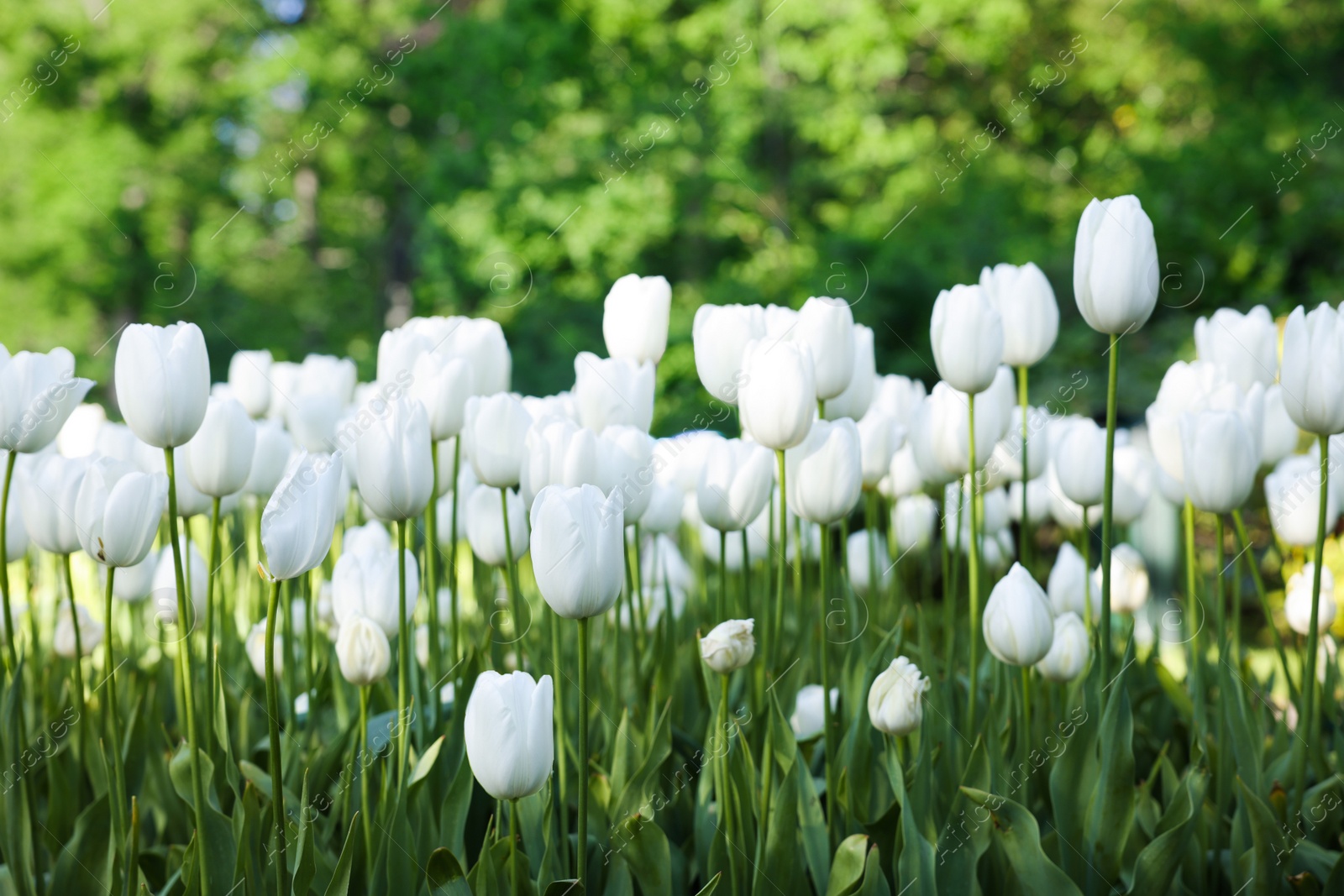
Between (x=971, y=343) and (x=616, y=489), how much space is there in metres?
0.62

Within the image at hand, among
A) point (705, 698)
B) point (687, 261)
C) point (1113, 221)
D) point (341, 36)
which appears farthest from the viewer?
point (341, 36)

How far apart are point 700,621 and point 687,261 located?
8.14 meters

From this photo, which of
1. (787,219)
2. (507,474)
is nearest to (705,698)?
(507,474)

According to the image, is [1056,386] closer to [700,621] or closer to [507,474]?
[700,621]

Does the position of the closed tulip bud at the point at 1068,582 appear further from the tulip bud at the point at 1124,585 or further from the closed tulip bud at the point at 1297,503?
the closed tulip bud at the point at 1297,503

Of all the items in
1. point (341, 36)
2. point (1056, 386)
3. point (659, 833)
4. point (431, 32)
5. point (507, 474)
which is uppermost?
point (431, 32)

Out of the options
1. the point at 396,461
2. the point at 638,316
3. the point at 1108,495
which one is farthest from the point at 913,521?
the point at 396,461

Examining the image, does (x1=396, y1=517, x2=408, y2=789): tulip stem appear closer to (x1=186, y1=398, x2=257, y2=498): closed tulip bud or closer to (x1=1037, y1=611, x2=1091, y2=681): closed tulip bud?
(x1=186, y1=398, x2=257, y2=498): closed tulip bud

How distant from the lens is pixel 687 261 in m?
10.1

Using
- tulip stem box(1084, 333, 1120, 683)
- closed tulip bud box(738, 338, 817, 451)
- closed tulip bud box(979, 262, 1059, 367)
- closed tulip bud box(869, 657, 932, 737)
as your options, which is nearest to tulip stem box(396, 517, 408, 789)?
closed tulip bud box(738, 338, 817, 451)

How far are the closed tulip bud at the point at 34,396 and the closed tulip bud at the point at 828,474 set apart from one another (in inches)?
41.9

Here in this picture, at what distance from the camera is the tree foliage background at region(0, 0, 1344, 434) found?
888 cm

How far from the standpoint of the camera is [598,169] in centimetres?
902

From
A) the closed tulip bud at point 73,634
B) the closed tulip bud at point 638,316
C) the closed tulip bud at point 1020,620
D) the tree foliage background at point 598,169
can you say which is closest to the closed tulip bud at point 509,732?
the closed tulip bud at point 1020,620
